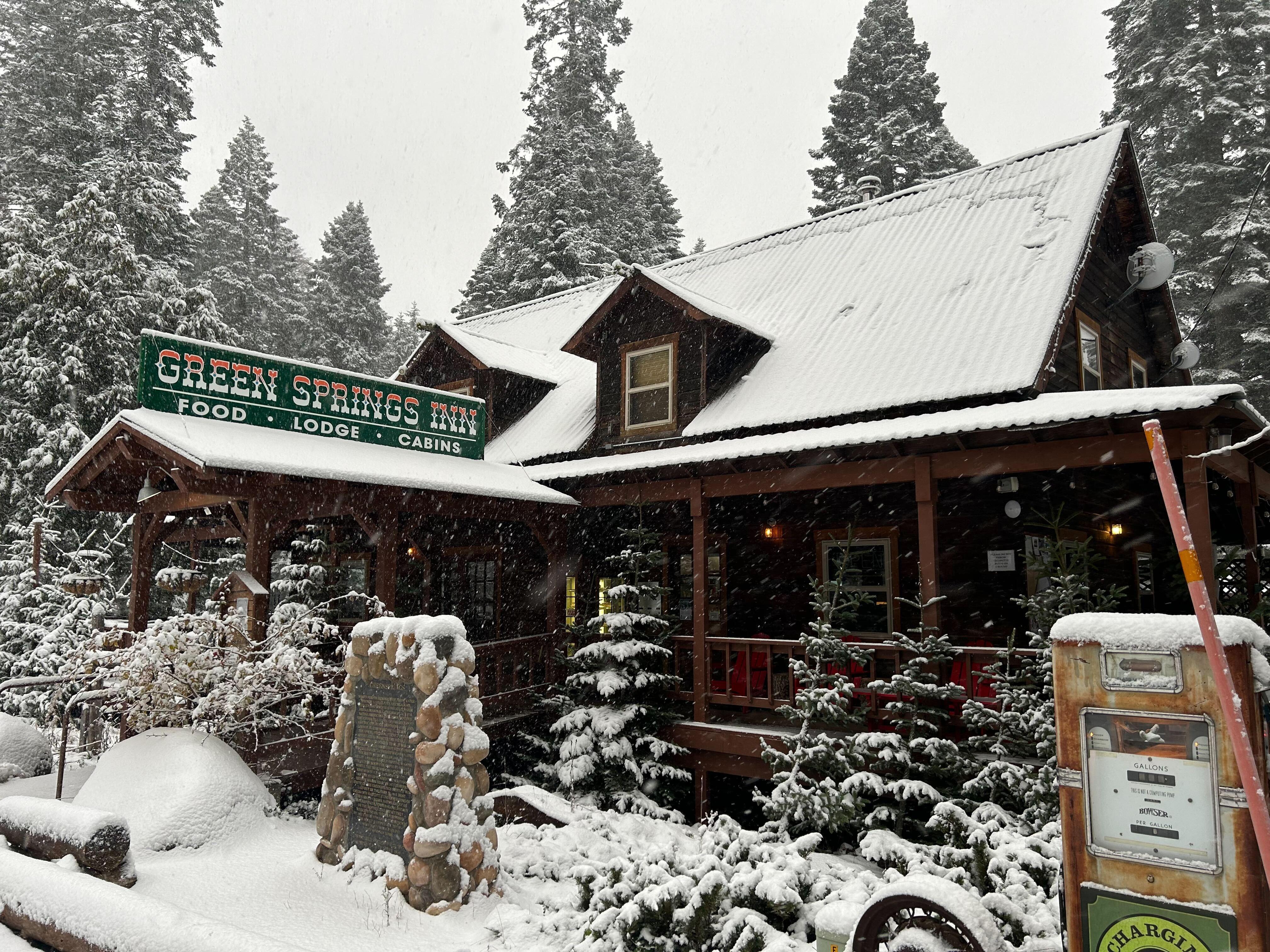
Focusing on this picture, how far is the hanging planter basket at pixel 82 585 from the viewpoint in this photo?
10.6 m

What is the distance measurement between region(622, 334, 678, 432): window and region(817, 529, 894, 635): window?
9.98 feet

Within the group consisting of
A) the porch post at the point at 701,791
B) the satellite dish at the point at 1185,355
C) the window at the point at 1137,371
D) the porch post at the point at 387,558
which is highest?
the satellite dish at the point at 1185,355

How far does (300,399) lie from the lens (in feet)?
33.2

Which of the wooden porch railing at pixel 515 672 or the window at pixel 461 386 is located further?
the window at pixel 461 386

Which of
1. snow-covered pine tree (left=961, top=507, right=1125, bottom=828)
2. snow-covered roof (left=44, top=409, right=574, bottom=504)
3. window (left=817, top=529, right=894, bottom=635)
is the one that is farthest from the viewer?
window (left=817, top=529, right=894, bottom=635)

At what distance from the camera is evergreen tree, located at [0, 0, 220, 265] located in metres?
22.1

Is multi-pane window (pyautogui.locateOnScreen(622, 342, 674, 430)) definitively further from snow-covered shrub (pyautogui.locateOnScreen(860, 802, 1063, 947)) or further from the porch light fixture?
snow-covered shrub (pyautogui.locateOnScreen(860, 802, 1063, 947))

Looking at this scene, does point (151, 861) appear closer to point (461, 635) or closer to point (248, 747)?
point (248, 747)

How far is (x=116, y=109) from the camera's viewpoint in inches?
893

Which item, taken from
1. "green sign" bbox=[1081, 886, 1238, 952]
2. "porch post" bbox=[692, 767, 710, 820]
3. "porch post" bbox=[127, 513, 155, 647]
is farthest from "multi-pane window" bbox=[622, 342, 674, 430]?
"green sign" bbox=[1081, 886, 1238, 952]

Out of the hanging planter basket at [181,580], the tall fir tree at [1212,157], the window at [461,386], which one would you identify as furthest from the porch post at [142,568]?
the tall fir tree at [1212,157]

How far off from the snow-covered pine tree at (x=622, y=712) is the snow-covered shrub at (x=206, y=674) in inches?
113

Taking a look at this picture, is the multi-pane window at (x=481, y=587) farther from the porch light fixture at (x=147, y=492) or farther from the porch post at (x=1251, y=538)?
the porch post at (x=1251, y=538)

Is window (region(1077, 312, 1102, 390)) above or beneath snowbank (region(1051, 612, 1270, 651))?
above
